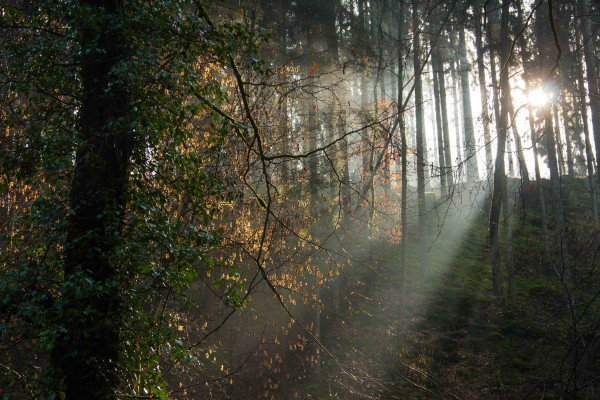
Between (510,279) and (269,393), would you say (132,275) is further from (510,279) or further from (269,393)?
(510,279)

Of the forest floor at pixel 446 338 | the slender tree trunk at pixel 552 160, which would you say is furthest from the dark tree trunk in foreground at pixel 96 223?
the slender tree trunk at pixel 552 160

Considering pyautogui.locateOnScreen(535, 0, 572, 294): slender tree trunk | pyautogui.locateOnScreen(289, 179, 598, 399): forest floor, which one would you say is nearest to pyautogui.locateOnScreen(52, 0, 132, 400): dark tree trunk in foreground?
pyautogui.locateOnScreen(289, 179, 598, 399): forest floor

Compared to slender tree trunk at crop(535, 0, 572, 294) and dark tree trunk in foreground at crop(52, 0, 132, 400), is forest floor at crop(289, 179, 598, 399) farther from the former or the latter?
dark tree trunk in foreground at crop(52, 0, 132, 400)

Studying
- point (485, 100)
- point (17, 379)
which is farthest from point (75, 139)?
point (485, 100)

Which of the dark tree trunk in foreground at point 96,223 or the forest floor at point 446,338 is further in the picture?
the forest floor at point 446,338

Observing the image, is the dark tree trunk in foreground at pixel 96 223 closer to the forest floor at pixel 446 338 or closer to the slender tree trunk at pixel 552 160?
the forest floor at pixel 446 338

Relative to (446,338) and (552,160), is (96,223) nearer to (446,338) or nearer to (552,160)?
(446,338)

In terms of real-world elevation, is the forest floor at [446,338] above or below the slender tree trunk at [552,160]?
below

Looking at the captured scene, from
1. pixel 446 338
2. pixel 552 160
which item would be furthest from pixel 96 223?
pixel 552 160

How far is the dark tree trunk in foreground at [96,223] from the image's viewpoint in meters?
4.44

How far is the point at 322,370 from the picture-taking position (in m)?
12.2

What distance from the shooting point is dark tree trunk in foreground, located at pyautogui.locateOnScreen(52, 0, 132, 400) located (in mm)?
4438

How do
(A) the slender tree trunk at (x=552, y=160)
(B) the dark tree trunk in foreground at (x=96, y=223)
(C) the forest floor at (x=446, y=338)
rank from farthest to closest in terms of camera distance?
(A) the slender tree trunk at (x=552, y=160), (C) the forest floor at (x=446, y=338), (B) the dark tree trunk in foreground at (x=96, y=223)

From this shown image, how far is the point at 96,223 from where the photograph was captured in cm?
499
